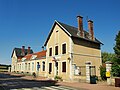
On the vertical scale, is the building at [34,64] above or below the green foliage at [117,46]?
below

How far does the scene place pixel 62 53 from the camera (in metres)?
26.3

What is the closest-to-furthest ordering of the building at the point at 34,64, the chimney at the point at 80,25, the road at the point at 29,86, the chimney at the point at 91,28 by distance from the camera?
1. the road at the point at 29,86
2. the chimney at the point at 80,25
3. the chimney at the point at 91,28
4. the building at the point at 34,64

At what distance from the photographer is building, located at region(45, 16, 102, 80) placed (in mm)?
24781

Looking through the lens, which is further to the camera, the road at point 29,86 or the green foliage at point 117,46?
the green foliage at point 117,46

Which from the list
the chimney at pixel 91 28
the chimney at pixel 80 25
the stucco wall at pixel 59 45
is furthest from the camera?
the chimney at pixel 91 28

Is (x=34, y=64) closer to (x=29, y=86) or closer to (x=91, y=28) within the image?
(x=91, y=28)

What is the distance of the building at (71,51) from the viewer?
24781mm

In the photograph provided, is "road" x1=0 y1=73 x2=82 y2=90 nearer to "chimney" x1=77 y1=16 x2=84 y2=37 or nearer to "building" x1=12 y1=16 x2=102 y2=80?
"building" x1=12 y1=16 x2=102 y2=80

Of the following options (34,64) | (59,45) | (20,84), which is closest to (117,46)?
(59,45)

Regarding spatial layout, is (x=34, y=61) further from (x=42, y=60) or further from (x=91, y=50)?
(x=91, y=50)

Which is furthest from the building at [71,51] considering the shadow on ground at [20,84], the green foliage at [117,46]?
the shadow on ground at [20,84]

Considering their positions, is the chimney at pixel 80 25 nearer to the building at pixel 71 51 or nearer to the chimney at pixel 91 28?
the building at pixel 71 51

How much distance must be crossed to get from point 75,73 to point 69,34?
5.23 m

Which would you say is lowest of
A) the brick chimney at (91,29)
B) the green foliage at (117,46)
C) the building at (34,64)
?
the building at (34,64)
